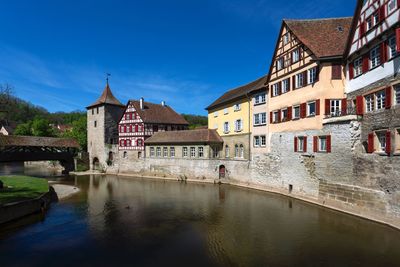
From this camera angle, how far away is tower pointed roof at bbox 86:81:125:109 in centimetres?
4419

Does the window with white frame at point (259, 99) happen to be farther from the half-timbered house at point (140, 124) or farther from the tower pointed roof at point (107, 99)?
the tower pointed roof at point (107, 99)

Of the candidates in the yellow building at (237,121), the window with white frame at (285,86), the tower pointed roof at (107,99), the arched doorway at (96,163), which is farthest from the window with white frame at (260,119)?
the arched doorway at (96,163)

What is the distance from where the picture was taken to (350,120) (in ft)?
55.5

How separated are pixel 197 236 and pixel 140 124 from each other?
94.1ft

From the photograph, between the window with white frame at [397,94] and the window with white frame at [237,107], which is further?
the window with white frame at [237,107]

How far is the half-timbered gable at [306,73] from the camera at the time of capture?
1908 centimetres

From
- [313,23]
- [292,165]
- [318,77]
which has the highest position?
[313,23]

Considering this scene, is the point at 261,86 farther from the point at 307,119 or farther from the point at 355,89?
the point at 355,89

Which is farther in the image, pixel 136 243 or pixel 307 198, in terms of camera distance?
pixel 307 198

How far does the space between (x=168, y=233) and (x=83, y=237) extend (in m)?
4.08

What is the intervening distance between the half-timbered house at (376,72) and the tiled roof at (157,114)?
28132mm

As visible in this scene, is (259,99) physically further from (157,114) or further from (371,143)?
(157,114)

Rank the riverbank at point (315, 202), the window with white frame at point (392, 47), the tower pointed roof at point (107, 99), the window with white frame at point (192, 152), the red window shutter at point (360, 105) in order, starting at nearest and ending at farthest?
the window with white frame at point (392, 47) → the riverbank at point (315, 202) → the red window shutter at point (360, 105) → the window with white frame at point (192, 152) → the tower pointed roof at point (107, 99)

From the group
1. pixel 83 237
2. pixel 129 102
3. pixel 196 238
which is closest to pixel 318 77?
pixel 196 238
